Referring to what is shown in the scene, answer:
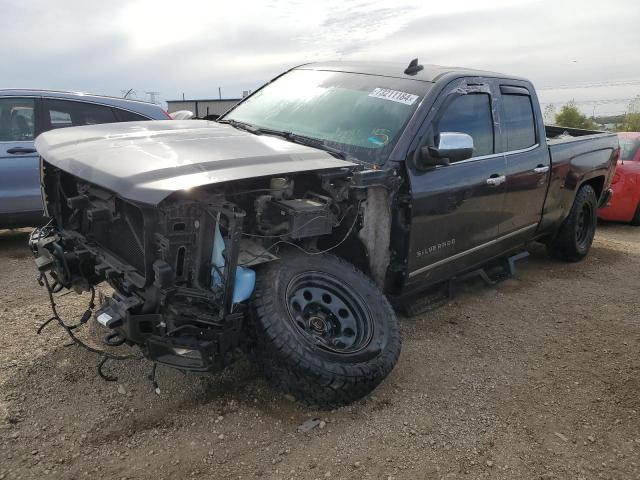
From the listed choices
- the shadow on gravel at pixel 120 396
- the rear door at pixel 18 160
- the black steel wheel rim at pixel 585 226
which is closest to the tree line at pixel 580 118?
the black steel wheel rim at pixel 585 226

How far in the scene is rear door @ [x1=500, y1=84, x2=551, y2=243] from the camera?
175 inches

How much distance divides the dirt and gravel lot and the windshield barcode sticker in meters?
1.67

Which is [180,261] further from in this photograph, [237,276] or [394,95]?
[394,95]

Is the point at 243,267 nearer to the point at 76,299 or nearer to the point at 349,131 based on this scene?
the point at 349,131

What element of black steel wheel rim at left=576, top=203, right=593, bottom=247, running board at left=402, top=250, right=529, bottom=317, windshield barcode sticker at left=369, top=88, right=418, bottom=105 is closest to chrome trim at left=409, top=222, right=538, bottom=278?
running board at left=402, top=250, right=529, bottom=317

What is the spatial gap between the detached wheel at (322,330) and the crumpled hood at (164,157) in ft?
1.93

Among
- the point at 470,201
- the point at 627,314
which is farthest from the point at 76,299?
the point at 627,314

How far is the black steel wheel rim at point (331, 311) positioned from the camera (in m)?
3.09

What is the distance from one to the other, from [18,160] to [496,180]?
459cm

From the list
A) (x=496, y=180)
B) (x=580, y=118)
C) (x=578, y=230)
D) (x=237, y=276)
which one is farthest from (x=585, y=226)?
(x=580, y=118)

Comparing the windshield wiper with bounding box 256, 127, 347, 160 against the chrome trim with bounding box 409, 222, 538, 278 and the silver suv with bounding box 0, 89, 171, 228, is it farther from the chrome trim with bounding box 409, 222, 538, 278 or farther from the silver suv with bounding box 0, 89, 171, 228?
the silver suv with bounding box 0, 89, 171, 228

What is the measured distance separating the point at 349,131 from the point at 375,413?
1829 mm

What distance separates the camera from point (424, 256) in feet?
12.3

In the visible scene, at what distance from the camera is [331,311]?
323cm
